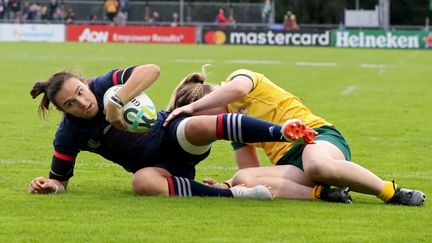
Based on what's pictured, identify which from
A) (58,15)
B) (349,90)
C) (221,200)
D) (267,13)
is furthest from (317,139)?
(58,15)

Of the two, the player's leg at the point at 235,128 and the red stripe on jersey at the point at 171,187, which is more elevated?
the player's leg at the point at 235,128

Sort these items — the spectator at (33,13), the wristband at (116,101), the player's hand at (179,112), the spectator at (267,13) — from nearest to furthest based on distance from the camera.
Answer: the wristband at (116,101) < the player's hand at (179,112) < the spectator at (33,13) < the spectator at (267,13)

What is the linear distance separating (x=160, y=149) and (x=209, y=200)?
594mm

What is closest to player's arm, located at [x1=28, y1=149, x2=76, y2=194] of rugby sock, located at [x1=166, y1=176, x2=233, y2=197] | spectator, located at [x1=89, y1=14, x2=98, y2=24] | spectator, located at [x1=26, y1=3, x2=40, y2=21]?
rugby sock, located at [x1=166, y1=176, x2=233, y2=197]

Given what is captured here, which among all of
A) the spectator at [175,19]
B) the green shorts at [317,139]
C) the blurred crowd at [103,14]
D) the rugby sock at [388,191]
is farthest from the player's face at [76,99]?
the spectator at [175,19]

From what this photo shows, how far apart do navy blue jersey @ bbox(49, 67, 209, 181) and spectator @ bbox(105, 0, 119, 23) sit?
44.9 m

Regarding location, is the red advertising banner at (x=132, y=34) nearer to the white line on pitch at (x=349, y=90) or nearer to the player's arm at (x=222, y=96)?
the white line on pitch at (x=349, y=90)

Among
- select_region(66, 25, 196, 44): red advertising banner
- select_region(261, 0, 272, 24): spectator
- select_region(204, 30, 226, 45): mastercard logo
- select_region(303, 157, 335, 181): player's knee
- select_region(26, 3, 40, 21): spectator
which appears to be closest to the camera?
select_region(303, 157, 335, 181): player's knee

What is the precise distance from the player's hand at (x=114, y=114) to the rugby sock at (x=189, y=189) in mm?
651

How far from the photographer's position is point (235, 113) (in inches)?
311

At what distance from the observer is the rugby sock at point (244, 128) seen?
24.8ft

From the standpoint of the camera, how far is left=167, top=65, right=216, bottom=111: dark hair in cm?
804

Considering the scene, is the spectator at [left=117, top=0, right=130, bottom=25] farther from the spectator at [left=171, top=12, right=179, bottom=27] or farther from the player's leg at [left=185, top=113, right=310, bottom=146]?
the player's leg at [left=185, top=113, right=310, bottom=146]

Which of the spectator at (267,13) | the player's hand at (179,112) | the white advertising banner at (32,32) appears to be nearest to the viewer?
the player's hand at (179,112)
